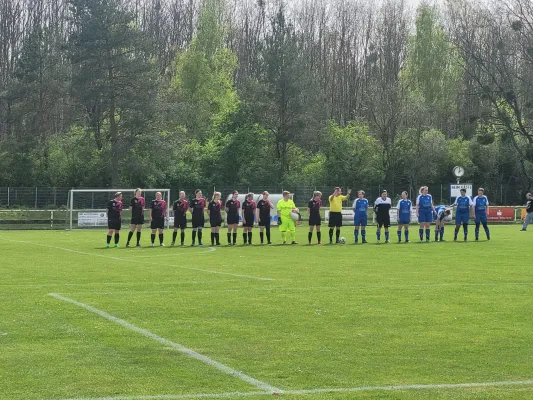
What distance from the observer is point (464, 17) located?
8150cm

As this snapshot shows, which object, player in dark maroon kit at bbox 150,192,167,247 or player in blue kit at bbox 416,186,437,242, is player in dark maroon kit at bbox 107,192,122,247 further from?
player in blue kit at bbox 416,186,437,242

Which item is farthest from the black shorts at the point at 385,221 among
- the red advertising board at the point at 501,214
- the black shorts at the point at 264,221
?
the red advertising board at the point at 501,214

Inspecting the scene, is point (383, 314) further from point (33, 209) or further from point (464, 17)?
point (464, 17)

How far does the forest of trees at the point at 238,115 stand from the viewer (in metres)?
59.9

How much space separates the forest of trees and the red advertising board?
217 inches

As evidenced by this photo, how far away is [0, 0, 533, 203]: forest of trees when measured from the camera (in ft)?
197

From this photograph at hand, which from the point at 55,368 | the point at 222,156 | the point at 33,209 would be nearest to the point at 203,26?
the point at 222,156

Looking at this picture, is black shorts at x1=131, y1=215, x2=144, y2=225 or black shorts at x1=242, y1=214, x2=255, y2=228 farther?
black shorts at x1=242, y1=214, x2=255, y2=228

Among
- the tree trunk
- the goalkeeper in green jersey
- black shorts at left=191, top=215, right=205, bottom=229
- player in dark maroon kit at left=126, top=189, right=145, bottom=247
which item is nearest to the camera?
player in dark maroon kit at left=126, top=189, right=145, bottom=247

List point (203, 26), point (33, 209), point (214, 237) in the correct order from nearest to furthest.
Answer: point (214, 237) → point (33, 209) → point (203, 26)

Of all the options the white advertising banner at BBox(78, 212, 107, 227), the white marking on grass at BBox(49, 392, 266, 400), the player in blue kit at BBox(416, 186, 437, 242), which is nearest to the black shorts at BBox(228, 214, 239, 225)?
the player in blue kit at BBox(416, 186, 437, 242)

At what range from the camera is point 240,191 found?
5641 cm

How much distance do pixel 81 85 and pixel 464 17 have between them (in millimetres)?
38238

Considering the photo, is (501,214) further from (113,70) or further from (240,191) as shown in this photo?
(113,70)
